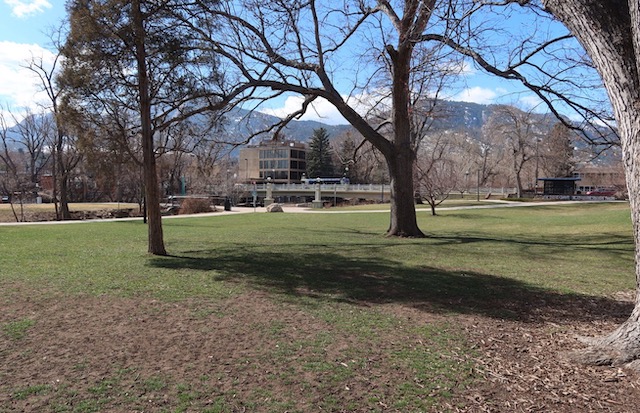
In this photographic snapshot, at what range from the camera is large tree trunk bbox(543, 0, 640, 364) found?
385 centimetres

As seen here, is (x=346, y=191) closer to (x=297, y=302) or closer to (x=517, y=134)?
(x=517, y=134)

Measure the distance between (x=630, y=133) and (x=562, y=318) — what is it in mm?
3122

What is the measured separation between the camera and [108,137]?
1016 cm

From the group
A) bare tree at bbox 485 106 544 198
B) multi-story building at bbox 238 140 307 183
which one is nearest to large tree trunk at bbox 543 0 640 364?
bare tree at bbox 485 106 544 198

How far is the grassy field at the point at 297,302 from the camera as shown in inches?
141

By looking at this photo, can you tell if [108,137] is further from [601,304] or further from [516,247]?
[516,247]

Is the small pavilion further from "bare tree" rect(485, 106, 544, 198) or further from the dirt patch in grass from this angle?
the dirt patch in grass

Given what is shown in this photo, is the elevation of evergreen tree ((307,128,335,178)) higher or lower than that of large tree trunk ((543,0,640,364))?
higher

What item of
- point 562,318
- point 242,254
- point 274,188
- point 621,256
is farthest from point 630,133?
point 274,188

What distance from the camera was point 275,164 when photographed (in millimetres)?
108875

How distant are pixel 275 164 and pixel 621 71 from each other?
106m

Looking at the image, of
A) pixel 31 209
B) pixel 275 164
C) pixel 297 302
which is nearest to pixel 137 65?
pixel 297 302

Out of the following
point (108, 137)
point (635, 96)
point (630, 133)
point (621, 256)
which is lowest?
point (621, 256)

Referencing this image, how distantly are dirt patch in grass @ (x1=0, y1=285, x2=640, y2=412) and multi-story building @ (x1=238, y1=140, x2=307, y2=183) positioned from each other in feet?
325
